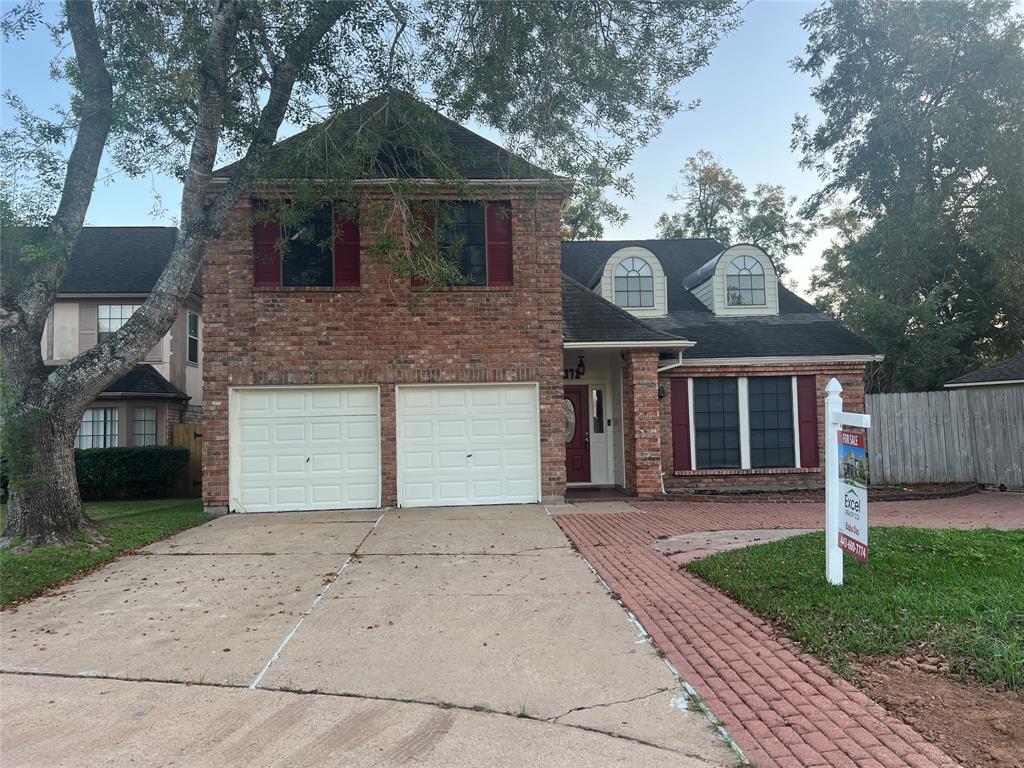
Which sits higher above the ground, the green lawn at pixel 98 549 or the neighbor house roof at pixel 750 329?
the neighbor house roof at pixel 750 329

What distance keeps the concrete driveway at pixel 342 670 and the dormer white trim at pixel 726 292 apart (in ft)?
31.2

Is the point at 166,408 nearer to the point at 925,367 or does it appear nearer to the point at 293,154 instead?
the point at 293,154

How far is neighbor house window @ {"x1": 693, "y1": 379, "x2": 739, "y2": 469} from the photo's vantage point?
43.6 feet

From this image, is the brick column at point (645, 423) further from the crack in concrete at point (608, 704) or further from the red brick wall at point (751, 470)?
the crack in concrete at point (608, 704)

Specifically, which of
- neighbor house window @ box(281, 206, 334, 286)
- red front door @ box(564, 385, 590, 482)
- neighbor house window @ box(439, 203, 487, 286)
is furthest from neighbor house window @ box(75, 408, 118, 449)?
red front door @ box(564, 385, 590, 482)

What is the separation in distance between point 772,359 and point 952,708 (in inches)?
→ 413

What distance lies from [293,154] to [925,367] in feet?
60.3

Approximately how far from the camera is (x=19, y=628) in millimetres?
5016

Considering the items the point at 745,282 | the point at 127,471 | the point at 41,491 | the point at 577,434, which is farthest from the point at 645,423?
the point at 127,471

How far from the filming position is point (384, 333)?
11.0m

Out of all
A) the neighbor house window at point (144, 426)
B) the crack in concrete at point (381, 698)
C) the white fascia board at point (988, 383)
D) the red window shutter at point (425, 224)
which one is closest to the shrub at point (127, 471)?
the neighbor house window at point (144, 426)

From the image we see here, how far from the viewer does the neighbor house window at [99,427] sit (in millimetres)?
16312

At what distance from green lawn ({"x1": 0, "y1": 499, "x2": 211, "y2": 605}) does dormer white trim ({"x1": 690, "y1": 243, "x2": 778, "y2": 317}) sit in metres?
11.3

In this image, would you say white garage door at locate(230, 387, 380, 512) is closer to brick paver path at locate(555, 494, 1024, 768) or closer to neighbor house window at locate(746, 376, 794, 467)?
brick paver path at locate(555, 494, 1024, 768)
